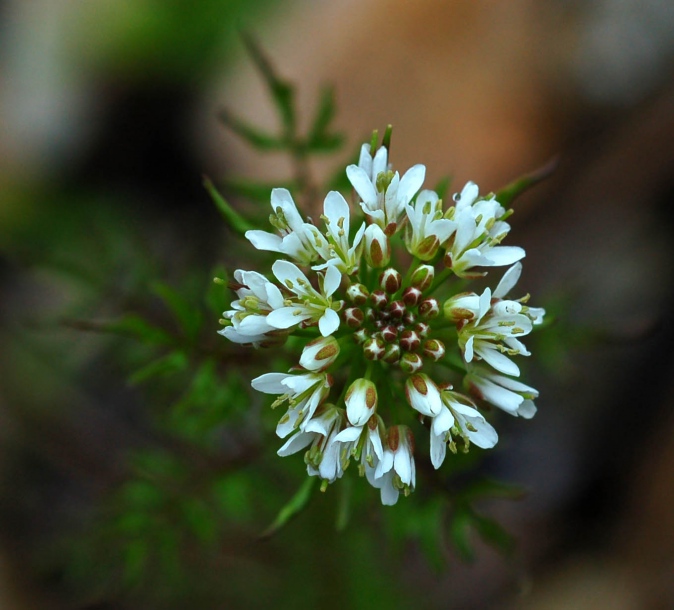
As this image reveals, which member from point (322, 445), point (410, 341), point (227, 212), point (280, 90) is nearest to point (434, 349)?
point (410, 341)

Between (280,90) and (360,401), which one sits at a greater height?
(280,90)

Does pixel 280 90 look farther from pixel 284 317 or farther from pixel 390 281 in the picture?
pixel 284 317

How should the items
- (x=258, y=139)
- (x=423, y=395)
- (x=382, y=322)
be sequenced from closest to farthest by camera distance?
(x=423, y=395)
(x=382, y=322)
(x=258, y=139)

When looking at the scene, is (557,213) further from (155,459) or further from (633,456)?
(155,459)

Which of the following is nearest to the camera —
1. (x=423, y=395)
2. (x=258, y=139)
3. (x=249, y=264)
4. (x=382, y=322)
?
(x=423, y=395)

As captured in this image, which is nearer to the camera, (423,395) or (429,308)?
(423,395)

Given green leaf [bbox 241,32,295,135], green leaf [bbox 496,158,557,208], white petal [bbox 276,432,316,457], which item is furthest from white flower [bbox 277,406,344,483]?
green leaf [bbox 241,32,295,135]

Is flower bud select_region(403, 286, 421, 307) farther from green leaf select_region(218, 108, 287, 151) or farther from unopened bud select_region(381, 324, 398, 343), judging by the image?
green leaf select_region(218, 108, 287, 151)
